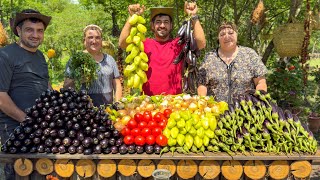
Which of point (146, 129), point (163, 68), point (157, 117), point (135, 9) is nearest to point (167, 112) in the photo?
point (157, 117)

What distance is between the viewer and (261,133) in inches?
120

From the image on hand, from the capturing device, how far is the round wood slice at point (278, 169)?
2986mm

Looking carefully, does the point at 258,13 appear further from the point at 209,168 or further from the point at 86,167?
the point at 86,167

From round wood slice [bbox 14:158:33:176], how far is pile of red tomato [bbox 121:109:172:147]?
940 millimetres

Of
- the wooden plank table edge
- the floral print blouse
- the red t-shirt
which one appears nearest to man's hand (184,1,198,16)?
the red t-shirt

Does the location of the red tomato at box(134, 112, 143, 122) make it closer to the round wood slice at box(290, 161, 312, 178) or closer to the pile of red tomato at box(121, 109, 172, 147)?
the pile of red tomato at box(121, 109, 172, 147)

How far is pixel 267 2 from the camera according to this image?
1069cm

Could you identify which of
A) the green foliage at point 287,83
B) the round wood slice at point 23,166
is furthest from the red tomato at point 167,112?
the green foliage at point 287,83

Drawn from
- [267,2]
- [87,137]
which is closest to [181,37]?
[87,137]

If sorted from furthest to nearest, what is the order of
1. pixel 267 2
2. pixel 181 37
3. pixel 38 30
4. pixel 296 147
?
pixel 267 2 < pixel 181 37 < pixel 38 30 < pixel 296 147

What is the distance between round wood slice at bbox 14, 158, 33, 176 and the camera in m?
3.06

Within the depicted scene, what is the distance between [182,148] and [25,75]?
203 centimetres

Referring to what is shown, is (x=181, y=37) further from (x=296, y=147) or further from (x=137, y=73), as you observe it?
(x=296, y=147)

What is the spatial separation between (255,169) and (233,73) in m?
1.49
